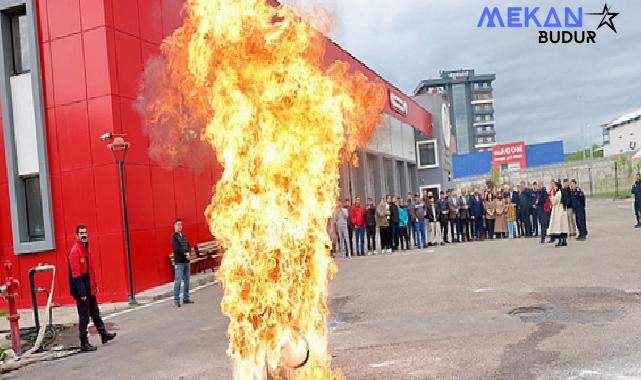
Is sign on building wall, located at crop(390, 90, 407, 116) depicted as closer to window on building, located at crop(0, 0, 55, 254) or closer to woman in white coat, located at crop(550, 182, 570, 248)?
woman in white coat, located at crop(550, 182, 570, 248)

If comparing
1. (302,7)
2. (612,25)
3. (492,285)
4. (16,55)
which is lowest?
(492,285)

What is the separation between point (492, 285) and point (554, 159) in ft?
225

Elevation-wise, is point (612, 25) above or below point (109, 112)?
above

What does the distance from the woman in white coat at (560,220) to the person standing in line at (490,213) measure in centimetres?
386

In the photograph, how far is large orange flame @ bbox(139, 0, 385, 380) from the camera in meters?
5.33

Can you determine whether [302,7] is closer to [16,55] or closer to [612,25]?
[16,55]

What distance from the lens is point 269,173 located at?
5414 mm

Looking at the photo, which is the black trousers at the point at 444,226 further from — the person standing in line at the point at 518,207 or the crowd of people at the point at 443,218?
the person standing in line at the point at 518,207

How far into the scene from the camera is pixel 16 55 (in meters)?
17.2

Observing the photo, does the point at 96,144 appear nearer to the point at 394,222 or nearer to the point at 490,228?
the point at 394,222

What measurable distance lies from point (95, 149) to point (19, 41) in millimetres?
4297

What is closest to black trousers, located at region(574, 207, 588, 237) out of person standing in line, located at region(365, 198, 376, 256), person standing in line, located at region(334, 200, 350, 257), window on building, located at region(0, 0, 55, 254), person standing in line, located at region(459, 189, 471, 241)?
person standing in line, located at region(459, 189, 471, 241)

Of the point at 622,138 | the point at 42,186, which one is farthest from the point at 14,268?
the point at 622,138

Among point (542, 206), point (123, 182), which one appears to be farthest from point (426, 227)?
point (123, 182)
